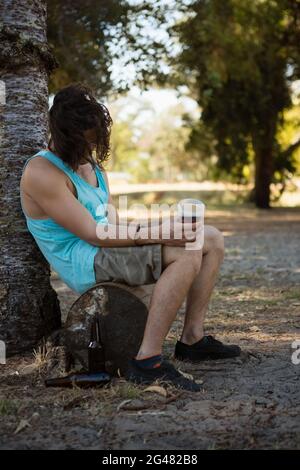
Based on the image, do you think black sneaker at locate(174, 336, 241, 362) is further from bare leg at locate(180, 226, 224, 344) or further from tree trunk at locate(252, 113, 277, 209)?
tree trunk at locate(252, 113, 277, 209)

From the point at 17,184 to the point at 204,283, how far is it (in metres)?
1.33

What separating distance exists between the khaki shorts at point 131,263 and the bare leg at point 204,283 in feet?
1.30

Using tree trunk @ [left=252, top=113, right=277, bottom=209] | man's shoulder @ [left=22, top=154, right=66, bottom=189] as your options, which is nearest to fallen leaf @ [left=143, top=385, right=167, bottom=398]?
man's shoulder @ [left=22, top=154, right=66, bottom=189]

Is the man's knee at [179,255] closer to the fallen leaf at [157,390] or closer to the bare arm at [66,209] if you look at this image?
the bare arm at [66,209]

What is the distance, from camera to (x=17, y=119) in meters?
4.44

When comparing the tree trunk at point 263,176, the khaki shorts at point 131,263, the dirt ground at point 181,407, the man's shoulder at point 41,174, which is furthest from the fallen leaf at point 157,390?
the tree trunk at point 263,176

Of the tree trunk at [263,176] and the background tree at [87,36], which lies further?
the tree trunk at [263,176]

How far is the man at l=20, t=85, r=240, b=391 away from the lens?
378cm

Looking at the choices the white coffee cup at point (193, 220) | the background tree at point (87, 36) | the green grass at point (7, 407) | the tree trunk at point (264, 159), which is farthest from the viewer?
the tree trunk at point (264, 159)

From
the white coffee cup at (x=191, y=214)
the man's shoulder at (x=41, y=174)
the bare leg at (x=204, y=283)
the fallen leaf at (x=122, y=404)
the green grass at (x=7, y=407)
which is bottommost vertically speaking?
the green grass at (x=7, y=407)

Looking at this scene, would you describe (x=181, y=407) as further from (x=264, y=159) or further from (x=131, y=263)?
(x=264, y=159)

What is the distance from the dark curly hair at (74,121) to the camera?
151 inches
